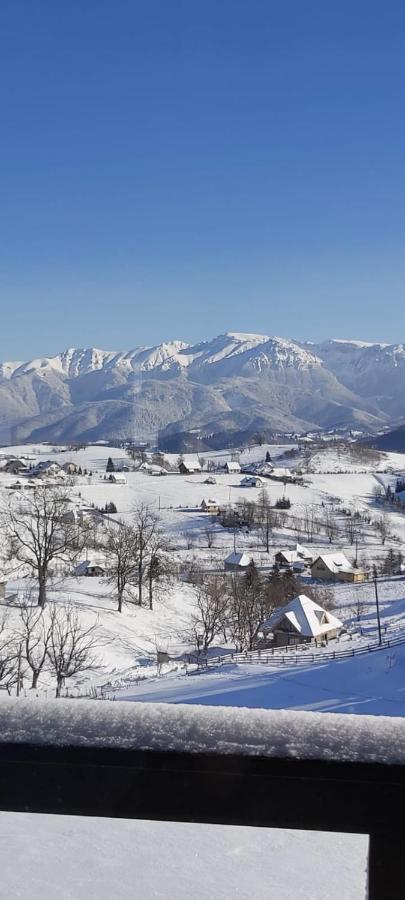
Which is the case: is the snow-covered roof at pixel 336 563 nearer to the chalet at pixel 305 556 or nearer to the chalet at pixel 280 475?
the chalet at pixel 305 556

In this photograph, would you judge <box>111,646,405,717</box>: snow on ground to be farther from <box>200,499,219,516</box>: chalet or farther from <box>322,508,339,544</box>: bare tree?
<box>200,499,219,516</box>: chalet

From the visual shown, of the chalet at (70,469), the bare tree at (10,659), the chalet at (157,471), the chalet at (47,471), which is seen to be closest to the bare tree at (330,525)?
the chalet at (157,471)

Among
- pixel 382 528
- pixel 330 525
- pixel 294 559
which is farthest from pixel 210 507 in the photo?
pixel 294 559

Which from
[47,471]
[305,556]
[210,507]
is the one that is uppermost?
[47,471]

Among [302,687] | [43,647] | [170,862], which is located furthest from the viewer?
[43,647]

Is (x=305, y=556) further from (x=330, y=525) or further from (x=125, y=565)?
(x=125, y=565)

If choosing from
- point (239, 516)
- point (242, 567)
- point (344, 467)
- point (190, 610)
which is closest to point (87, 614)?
point (190, 610)

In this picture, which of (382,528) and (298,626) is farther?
(382,528)
